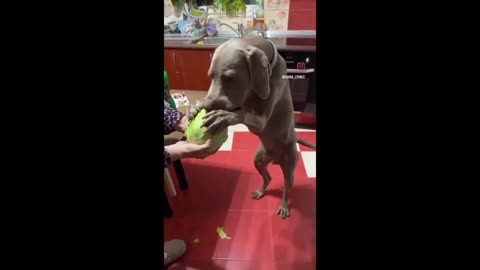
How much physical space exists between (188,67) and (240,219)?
1615mm

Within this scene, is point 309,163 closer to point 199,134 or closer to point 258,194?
point 258,194

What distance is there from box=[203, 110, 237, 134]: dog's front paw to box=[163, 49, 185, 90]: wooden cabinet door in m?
1.87

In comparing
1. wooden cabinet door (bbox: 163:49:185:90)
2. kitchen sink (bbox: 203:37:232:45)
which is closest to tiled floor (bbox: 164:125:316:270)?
wooden cabinet door (bbox: 163:49:185:90)

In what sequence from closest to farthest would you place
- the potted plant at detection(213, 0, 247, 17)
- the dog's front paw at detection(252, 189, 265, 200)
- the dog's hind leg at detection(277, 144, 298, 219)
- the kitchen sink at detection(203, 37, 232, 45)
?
the dog's hind leg at detection(277, 144, 298, 219) → the dog's front paw at detection(252, 189, 265, 200) → the kitchen sink at detection(203, 37, 232, 45) → the potted plant at detection(213, 0, 247, 17)

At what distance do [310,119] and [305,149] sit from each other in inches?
21.2

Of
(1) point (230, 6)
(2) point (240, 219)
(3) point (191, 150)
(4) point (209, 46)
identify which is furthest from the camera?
(1) point (230, 6)

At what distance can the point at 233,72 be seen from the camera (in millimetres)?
1047

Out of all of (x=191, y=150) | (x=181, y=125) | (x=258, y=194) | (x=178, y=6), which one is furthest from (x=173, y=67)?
(x=191, y=150)

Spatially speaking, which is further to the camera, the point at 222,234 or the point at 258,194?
the point at 258,194

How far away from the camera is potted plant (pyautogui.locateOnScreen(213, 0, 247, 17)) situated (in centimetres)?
302

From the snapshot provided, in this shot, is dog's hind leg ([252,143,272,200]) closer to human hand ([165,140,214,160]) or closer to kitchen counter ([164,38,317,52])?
human hand ([165,140,214,160])

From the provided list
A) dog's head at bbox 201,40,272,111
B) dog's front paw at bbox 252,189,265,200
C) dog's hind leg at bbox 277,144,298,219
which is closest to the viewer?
dog's head at bbox 201,40,272,111
